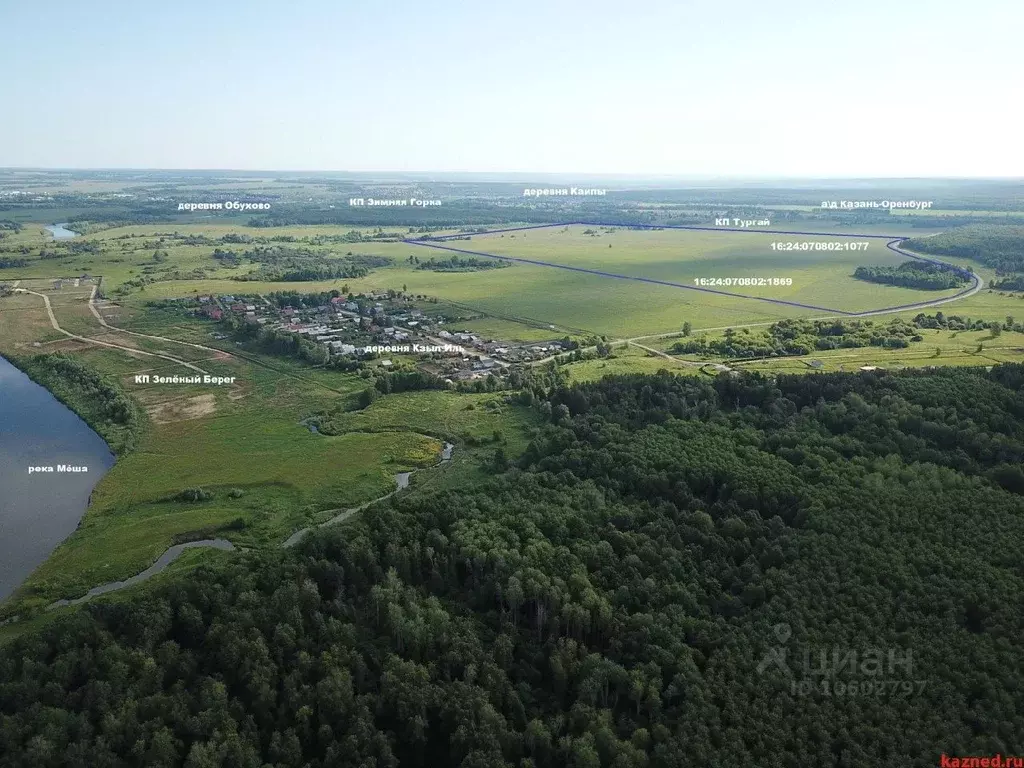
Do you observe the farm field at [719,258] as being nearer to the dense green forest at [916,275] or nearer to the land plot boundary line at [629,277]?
the land plot boundary line at [629,277]

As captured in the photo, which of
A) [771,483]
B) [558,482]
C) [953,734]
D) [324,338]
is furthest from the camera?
[324,338]

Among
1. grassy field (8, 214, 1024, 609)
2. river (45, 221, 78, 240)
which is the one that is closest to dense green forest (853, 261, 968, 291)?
grassy field (8, 214, 1024, 609)

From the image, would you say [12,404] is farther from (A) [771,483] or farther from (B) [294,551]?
(A) [771,483]

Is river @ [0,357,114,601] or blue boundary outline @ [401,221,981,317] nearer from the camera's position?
river @ [0,357,114,601]

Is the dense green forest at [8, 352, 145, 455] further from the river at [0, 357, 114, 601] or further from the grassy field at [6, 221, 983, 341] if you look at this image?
the grassy field at [6, 221, 983, 341]

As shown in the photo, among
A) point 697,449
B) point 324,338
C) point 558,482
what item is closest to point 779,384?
point 697,449
